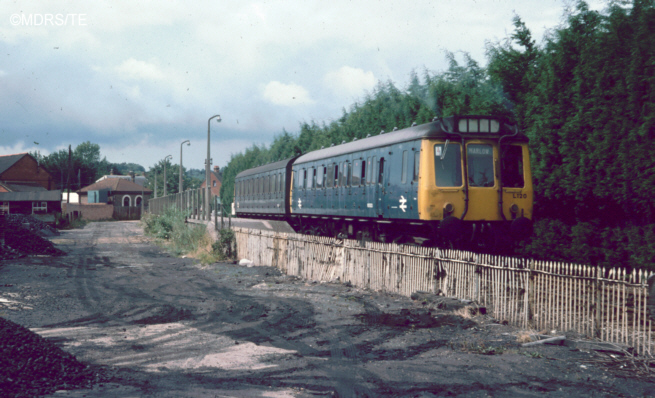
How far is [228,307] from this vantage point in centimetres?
1238

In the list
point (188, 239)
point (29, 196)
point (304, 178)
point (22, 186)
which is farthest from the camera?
point (22, 186)

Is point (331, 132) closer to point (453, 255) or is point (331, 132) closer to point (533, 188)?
point (533, 188)

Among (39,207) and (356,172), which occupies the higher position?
(356,172)

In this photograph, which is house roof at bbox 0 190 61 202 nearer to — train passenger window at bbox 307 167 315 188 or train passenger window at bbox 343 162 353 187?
train passenger window at bbox 307 167 315 188

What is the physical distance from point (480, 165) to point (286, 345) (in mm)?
6970

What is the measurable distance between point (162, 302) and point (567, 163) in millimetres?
9702

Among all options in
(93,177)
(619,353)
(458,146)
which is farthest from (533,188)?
(93,177)

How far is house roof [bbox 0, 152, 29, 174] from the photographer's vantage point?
76.1 meters

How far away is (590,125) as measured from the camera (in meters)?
13.1

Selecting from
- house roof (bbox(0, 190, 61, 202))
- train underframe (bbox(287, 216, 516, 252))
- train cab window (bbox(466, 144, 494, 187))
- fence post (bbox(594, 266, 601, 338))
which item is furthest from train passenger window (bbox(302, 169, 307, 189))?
house roof (bbox(0, 190, 61, 202))

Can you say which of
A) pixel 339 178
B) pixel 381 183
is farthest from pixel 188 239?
A: pixel 381 183

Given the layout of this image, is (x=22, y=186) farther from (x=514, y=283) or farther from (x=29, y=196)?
(x=514, y=283)

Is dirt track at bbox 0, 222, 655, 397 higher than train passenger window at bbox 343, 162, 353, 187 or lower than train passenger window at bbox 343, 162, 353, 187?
lower

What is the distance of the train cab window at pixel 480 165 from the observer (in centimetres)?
1360
